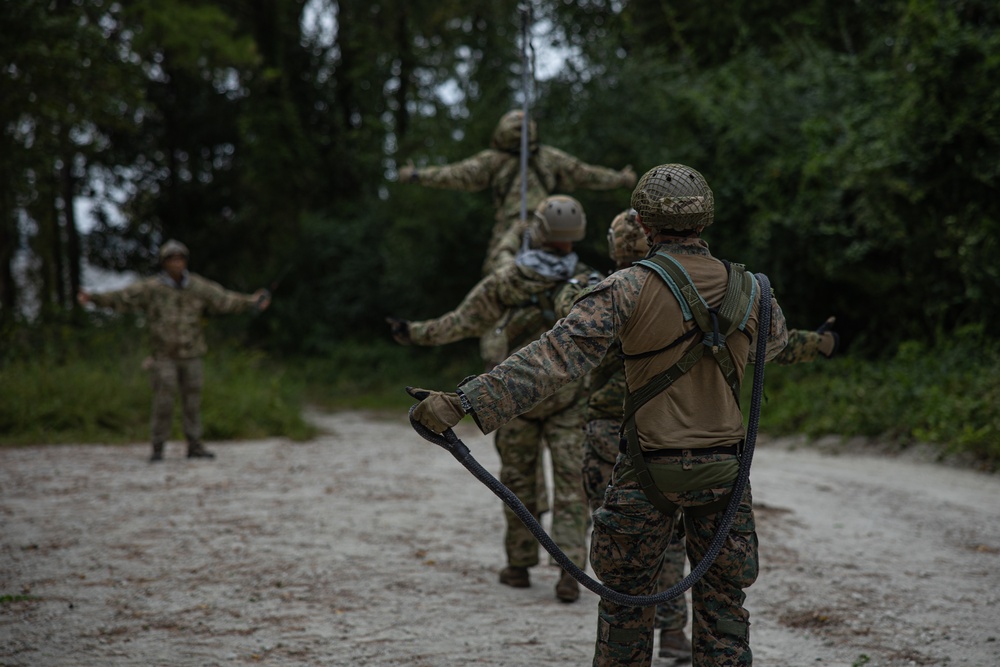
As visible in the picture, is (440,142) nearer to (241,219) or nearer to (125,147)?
(241,219)

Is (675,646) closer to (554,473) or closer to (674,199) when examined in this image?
(554,473)

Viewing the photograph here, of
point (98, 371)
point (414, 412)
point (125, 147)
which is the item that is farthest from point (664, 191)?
point (125, 147)

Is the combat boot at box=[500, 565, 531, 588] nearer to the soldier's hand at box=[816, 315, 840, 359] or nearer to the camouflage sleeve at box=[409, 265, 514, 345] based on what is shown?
the camouflage sleeve at box=[409, 265, 514, 345]

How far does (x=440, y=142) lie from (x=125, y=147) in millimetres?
12347

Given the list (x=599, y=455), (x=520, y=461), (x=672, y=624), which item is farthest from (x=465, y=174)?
(x=672, y=624)

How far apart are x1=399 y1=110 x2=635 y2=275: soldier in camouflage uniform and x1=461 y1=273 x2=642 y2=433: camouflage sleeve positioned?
15.4 feet

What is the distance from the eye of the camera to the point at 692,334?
11.6 ft

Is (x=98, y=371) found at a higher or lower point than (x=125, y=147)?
lower

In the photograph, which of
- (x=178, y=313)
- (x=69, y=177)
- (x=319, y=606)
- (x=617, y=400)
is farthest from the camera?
(x=69, y=177)

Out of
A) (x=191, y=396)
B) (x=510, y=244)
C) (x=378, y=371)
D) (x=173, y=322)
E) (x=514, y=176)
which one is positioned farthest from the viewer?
(x=378, y=371)

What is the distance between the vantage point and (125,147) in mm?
27594

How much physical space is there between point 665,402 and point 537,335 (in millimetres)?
2237

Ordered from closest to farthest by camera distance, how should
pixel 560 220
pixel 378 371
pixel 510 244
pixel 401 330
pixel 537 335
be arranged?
1. pixel 401 330
2. pixel 560 220
3. pixel 537 335
4. pixel 510 244
5. pixel 378 371

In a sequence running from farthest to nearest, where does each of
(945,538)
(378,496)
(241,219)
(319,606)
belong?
(241,219), (378,496), (945,538), (319,606)
